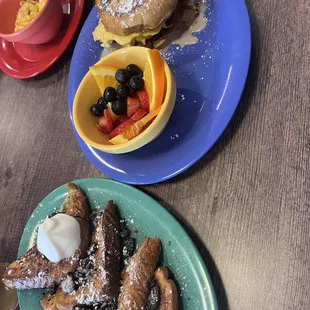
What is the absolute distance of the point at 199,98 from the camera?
117cm

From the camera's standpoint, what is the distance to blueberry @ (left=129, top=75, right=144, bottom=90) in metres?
1.13

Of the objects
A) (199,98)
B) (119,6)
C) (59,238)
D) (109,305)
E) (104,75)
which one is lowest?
(109,305)

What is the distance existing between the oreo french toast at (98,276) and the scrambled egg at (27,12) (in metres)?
0.76

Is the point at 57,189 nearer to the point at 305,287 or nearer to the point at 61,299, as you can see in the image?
the point at 61,299

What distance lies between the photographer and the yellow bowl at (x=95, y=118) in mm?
1078

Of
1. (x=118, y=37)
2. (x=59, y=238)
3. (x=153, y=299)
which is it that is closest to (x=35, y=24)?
(x=118, y=37)

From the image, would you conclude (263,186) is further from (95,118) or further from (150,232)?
(95,118)

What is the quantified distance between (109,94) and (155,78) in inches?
5.6

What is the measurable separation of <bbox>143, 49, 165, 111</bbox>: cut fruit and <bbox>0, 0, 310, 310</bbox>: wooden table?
201mm

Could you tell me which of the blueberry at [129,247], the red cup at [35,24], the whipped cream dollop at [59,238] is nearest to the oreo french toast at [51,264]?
the whipped cream dollop at [59,238]

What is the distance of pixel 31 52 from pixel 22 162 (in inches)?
17.4

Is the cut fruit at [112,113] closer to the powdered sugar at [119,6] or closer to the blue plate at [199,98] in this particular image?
the blue plate at [199,98]

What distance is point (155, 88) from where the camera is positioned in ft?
3.59

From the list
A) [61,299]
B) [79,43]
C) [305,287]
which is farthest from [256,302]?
A: [79,43]
